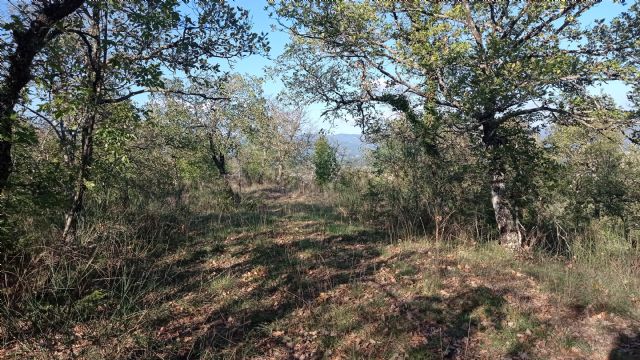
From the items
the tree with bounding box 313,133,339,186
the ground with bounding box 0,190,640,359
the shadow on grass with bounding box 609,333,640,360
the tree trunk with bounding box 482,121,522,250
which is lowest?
the shadow on grass with bounding box 609,333,640,360

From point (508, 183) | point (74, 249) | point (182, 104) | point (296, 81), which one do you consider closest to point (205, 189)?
point (182, 104)

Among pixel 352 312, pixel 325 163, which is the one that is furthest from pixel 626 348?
pixel 325 163

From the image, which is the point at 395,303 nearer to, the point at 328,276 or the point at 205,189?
the point at 328,276

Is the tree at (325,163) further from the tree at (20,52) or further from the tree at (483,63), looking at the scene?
the tree at (20,52)

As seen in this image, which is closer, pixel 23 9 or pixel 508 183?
pixel 23 9

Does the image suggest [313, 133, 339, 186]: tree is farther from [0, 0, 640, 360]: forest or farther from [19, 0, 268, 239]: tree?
[19, 0, 268, 239]: tree

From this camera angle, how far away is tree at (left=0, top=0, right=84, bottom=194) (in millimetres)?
4160

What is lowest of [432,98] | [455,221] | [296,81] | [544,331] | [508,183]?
[544,331]

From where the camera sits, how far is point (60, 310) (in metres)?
4.45

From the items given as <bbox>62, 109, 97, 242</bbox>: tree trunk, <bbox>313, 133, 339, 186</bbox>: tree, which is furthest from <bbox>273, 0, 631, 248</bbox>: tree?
<bbox>313, 133, 339, 186</bbox>: tree

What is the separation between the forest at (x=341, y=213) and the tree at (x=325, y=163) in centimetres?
959

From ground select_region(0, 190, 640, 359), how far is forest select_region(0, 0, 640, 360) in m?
0.03

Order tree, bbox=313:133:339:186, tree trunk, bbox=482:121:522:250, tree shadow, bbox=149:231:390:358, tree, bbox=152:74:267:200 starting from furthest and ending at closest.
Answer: tree, bbox=313:133:339:186
tree, bbox=152:74:267:200
tree trunk, bbox=482:121:522:250
tree shadow, bbox=149:231:390:358

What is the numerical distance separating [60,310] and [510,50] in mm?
7154
